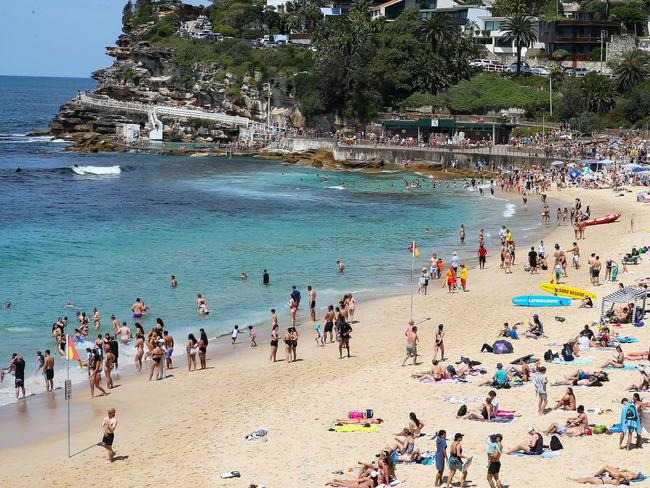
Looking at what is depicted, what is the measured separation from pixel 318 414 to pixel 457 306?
36.0ft

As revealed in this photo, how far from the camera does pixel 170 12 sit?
115 meters

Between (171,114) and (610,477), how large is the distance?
78119 mm

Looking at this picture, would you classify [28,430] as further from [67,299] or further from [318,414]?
[67,299]

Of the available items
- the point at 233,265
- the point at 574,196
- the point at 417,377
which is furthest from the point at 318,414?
the point at 574,196

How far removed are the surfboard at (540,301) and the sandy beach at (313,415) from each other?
1.45 feet

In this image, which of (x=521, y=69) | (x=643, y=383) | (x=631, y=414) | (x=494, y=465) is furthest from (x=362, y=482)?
(x=521, y=69)

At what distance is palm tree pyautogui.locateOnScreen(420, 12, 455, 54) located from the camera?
84438 millimetres

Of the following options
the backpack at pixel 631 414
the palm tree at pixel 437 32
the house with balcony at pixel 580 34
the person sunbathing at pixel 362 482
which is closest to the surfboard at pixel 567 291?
the backpack at pixel 631 414

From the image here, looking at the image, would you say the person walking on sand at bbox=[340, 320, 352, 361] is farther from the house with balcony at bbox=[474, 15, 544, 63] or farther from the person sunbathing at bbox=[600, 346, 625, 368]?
the house with balcony at bbox=[474, 15, 544, 63]

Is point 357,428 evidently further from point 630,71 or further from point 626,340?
point 630,71

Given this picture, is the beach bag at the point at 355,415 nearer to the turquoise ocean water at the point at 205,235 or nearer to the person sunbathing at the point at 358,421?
the person sunbathing at the point at 358,421

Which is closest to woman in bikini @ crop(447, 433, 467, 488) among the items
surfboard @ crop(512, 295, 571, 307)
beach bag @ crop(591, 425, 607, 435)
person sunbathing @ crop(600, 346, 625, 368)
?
beach bag @ crop(591, 425, 607, 435)

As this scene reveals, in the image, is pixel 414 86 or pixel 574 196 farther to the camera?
pixel 414 86

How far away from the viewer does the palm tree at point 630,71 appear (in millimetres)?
78188
